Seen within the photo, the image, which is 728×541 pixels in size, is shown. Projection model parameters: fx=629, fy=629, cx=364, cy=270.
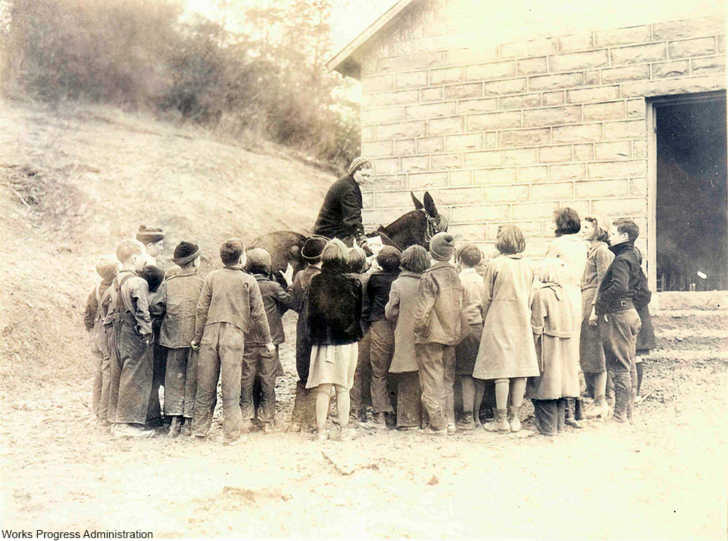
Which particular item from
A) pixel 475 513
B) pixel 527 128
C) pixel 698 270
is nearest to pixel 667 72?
pixel 527 128

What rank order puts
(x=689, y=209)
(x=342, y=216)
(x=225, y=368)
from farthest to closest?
(x=689, y=209) → (x=342, y=216) → (x=225, y=368)

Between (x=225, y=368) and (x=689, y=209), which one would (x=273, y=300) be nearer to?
(x=225, y=368)

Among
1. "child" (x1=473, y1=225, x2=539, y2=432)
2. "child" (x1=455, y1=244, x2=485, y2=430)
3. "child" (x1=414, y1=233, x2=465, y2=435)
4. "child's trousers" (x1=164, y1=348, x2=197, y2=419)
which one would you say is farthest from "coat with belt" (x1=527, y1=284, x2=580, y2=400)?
"child's trousers" (x1=164, y1=348, x2=197, y2=419)

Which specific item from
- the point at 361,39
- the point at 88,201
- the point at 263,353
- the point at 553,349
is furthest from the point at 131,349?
the point at 88,201

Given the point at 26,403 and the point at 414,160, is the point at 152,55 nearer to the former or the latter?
the point at 414,160

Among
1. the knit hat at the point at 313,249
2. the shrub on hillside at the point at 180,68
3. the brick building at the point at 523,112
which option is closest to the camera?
the knit hat at the point at 313,249

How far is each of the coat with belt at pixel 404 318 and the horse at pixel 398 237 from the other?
123 cm

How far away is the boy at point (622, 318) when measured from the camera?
622cm

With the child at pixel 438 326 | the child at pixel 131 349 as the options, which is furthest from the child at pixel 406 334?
the child at pixel 131 349

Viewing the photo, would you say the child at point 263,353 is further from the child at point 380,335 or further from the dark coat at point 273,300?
the child at point 380,335

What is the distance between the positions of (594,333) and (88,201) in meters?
9.73

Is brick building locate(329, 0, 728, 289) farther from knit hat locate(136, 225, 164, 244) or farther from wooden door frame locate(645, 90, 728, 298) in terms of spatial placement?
knit hat locate(136, 225, 164, 244)

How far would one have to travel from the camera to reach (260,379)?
6.20 meters

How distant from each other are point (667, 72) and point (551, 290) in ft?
12.3
